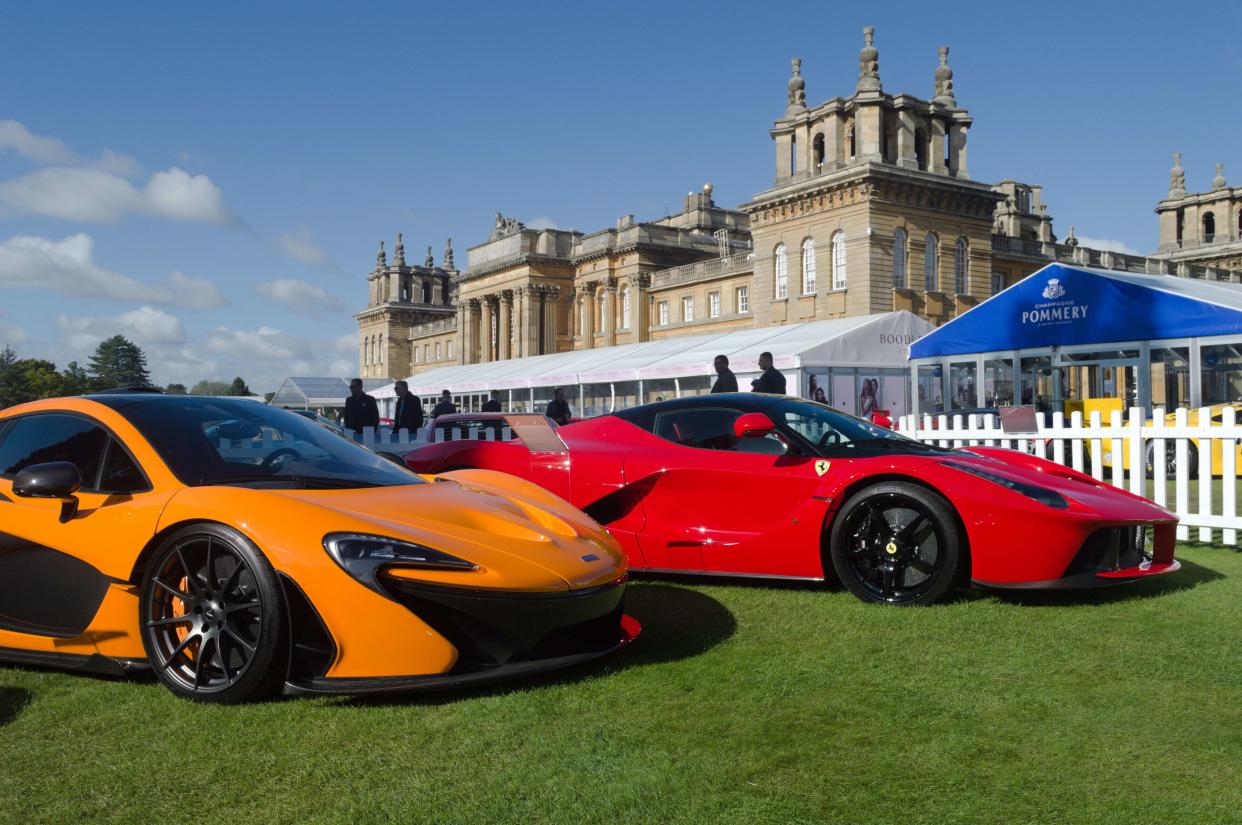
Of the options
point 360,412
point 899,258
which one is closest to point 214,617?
point 360,412

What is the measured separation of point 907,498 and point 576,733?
2.73 metres

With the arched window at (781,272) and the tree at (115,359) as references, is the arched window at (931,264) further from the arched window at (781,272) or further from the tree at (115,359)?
the tree at (115,359)

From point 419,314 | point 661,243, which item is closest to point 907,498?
point 661,243

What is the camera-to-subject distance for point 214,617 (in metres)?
3.64

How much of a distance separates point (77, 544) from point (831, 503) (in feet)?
12.5

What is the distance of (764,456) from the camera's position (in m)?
5.77

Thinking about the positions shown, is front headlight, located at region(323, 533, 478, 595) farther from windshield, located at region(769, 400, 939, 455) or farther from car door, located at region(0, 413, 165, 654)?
windshield, located at region(769, 400, 939, 455)

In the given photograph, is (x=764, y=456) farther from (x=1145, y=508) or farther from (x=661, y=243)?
(x=661, y=243)

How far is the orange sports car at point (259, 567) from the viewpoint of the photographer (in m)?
3.50

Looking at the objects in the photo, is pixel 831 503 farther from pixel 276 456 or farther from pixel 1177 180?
pixel 1177 180

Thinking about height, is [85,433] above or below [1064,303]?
below

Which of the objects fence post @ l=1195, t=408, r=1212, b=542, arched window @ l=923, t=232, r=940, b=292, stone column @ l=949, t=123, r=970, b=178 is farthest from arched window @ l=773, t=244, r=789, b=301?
fence post @ l=1195, t=408, r=1212, b=542

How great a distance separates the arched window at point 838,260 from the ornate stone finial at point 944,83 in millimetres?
8653

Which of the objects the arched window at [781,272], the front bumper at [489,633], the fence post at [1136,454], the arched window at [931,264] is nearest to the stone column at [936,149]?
the arched window at [931,264]
